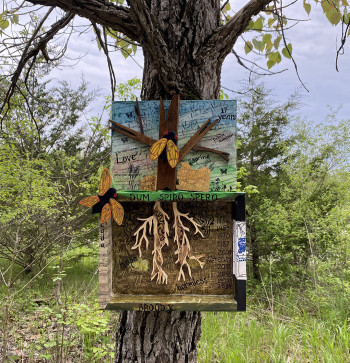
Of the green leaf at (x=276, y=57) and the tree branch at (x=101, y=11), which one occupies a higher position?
the green leaf at (x=276, y=57)

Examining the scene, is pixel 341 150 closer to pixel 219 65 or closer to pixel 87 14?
pixel 219 65

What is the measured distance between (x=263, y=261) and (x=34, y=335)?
14.3 feet

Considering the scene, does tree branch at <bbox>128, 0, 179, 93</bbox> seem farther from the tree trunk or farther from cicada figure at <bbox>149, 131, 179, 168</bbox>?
cicada figure at <bbox>149, 131, 179, 168</bbox>

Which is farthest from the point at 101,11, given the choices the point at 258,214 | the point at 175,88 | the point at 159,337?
the point at 258,214

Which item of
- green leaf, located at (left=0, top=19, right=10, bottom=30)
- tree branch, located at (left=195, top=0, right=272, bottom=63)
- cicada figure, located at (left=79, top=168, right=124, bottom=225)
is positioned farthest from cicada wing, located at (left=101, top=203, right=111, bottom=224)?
green leaf, located at (left=0, top=19, right=10, bottom=30)

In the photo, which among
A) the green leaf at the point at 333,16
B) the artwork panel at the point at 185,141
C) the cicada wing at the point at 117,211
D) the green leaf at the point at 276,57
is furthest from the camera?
the green leaf at the point at 276,57

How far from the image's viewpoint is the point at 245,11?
4.38 feet

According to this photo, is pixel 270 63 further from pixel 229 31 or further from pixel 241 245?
pixel 241 245

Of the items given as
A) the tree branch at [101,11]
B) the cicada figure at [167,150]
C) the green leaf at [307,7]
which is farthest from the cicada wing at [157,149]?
the green leaf at [307,7]

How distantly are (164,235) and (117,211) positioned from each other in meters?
0.20

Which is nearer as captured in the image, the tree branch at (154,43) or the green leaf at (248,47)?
the tree branch at (154,43)

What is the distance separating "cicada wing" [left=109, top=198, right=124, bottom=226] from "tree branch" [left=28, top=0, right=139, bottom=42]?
2.32 ft

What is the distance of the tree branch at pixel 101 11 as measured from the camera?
4.12ft

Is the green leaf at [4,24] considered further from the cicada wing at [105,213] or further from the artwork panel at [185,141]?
the cicada wing at [105,213]
